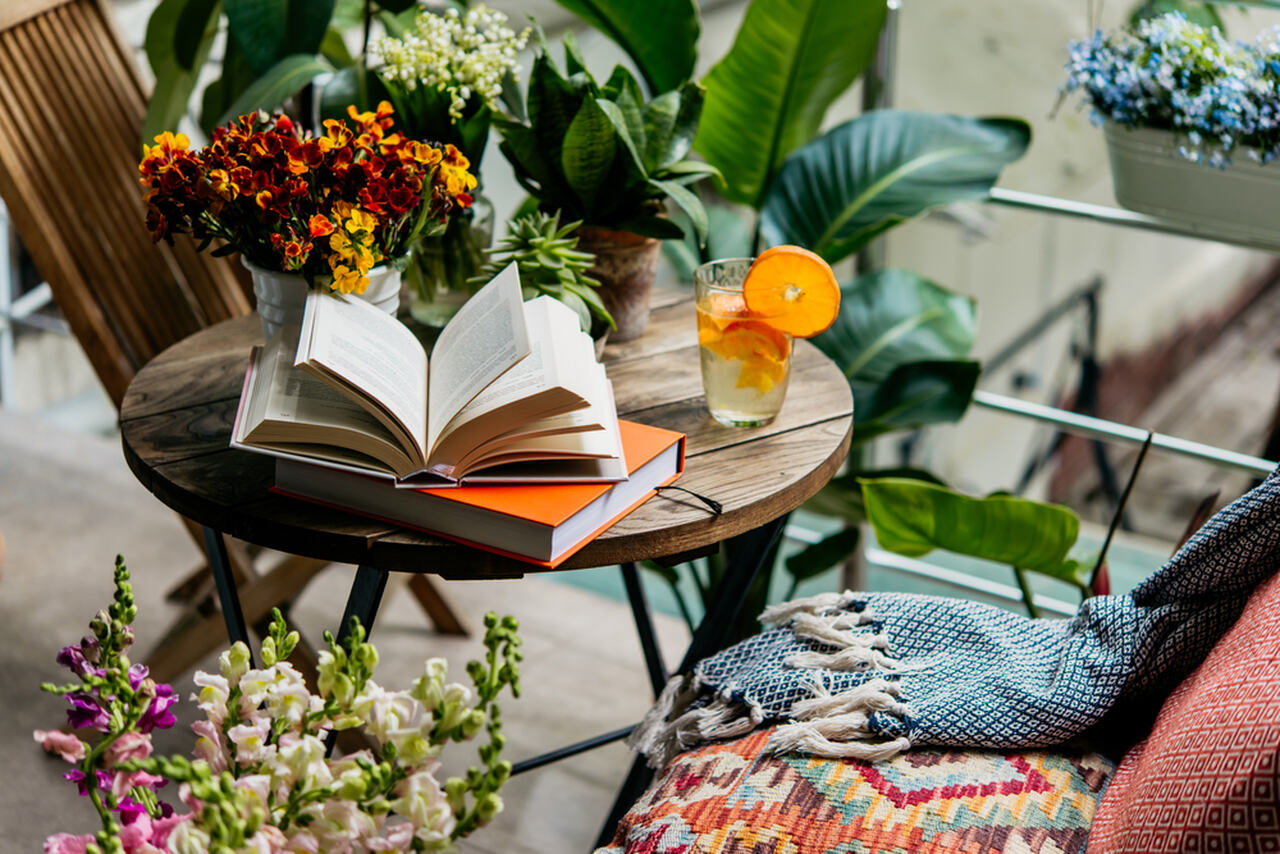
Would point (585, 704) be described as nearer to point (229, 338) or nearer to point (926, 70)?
point (229, 338)

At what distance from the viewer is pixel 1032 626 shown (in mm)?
1110

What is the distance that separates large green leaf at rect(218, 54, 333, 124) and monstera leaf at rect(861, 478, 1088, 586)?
89 centimetres

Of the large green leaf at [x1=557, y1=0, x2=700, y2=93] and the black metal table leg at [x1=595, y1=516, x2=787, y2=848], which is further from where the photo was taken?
the large green leaf at [x1=557, y1=0, x2=700, y2=93]

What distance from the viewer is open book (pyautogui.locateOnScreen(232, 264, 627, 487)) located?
95 centimetres

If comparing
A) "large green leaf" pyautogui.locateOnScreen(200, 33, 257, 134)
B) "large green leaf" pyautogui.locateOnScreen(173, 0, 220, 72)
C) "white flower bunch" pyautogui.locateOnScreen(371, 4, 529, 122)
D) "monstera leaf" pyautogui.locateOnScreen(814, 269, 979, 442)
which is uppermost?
"large green leaf" pyautogui.locateOnScreen(173, 0, 220, 72)

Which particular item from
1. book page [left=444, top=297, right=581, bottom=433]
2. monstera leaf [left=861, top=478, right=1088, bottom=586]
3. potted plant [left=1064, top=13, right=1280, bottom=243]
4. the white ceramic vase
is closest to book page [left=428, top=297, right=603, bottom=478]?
book page [left=444, top=297, right=581, bottom=433]

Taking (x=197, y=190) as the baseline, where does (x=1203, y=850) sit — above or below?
below

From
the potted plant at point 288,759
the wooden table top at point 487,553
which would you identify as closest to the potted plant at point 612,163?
the wooden table top at point 487,553

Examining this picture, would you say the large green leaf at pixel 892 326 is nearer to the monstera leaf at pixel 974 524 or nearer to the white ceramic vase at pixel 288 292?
the monstera leaf at pixel 974 524

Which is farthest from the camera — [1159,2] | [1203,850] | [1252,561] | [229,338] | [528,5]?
[528,5]

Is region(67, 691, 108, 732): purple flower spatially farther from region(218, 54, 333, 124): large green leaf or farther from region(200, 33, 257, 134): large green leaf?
region(200, 33, 257, 134): large green leaf

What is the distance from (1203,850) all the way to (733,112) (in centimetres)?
119

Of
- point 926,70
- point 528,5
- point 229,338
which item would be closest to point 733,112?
point 229,338

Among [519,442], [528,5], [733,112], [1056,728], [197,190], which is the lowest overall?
[1056,728]
